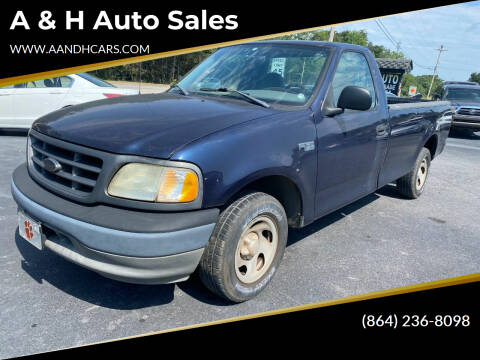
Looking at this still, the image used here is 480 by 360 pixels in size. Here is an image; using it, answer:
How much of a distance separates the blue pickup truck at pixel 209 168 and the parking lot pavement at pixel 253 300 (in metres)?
→ 0.32

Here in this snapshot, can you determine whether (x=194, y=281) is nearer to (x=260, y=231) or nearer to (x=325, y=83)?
(x=260, y=231)

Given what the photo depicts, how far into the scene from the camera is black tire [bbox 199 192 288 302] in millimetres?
2252

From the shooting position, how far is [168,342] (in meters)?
2.22

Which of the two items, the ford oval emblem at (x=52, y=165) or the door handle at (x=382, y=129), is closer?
the ford oval emblem at (x=52, y=165)

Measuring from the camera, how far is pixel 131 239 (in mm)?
1959

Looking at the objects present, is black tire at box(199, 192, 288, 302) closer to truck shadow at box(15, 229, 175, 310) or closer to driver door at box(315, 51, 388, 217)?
truck shadow at box(15, 229, 175, 310)

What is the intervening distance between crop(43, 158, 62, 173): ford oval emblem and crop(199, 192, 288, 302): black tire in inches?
41.1

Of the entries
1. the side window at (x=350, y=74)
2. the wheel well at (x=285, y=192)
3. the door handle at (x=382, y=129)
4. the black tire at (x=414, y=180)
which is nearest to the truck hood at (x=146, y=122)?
the wheel well at (x=285, y=192)

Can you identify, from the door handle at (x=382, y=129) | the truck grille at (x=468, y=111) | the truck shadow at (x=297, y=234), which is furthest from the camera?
the truck grille at (x=468, y=111)

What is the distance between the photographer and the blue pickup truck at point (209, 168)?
2.06 meters

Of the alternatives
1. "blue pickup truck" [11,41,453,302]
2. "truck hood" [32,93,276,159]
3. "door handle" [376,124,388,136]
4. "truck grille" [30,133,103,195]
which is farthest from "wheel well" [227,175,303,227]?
"door handle" [376,124,388,136]

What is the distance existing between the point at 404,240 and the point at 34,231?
3.38 meters

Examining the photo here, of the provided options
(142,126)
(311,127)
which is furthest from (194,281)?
(311,127)

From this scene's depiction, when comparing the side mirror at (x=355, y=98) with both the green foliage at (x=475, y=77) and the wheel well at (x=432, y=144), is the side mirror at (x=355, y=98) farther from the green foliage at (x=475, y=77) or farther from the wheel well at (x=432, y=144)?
the green foliage at (x=475, y=77)
